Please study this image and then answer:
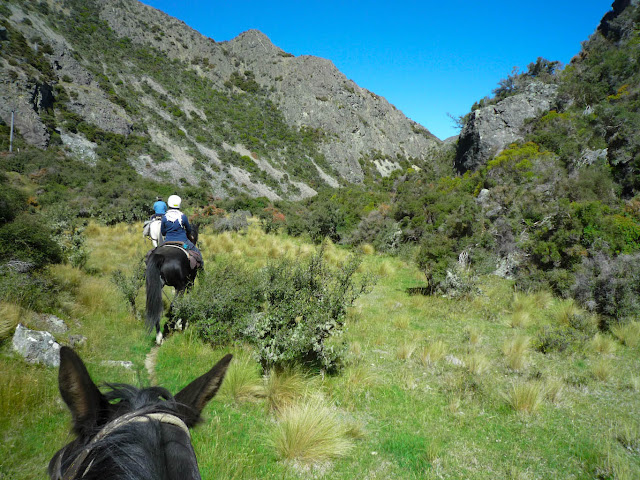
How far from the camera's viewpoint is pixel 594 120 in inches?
589

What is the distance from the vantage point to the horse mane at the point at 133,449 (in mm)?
918

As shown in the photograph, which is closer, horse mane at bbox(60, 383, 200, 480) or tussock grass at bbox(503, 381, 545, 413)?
horse mane at bbox(60, 383, 200, 480)

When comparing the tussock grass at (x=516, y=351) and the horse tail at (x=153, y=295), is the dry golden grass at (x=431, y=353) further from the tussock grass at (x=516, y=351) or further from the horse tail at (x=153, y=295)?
the horse tail at (x=153, y=295)

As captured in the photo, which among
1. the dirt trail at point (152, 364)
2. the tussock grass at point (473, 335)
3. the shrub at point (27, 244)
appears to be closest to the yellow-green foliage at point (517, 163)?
the tussock grass at point (473, 335)

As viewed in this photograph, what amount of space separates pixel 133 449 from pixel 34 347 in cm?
433

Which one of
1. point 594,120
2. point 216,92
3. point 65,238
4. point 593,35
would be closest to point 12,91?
point 65,238

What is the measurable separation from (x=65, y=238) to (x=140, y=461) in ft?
39.7

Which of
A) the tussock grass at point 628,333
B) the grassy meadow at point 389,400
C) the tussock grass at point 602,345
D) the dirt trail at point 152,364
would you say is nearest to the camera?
the grassy meadow at point 389,400

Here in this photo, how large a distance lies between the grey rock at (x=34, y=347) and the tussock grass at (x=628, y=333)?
34.1 feet

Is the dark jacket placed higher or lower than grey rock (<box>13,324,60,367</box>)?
higher

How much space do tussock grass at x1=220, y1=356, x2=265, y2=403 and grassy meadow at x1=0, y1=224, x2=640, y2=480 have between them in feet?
0.05

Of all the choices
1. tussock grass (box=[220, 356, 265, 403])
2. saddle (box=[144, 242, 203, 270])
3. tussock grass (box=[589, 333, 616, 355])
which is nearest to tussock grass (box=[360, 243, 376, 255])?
tussock grass (box=[589, 333, 616, 355])

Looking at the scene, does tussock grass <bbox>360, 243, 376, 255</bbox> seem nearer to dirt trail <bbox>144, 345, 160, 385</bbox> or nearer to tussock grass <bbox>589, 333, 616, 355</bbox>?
tussock grass <bbox>589, 333, 616, 355</bbox>

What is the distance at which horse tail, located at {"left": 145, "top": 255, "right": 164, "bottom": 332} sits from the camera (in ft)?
17.9
